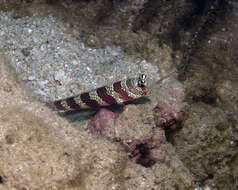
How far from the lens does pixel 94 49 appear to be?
628cm

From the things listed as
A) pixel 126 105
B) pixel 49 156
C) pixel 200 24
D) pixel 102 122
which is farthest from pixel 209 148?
pixel 200 24

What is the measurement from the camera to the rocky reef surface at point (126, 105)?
8.07 feet

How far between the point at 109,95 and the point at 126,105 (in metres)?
0.51

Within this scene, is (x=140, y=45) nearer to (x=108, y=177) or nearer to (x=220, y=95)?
(x=220, y=95)

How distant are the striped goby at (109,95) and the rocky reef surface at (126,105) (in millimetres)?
264

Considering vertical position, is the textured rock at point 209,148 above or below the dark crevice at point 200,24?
below

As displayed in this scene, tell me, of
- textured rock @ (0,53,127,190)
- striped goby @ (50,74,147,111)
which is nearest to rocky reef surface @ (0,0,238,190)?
textured rock @ (0,53,127,190)

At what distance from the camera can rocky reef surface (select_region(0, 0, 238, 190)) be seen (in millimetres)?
2461

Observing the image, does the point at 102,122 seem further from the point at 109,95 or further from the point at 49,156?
the point at 49,156

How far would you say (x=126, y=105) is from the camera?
3877mm

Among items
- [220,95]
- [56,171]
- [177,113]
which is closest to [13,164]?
[56,171]

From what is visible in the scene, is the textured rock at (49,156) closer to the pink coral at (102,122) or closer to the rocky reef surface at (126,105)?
the rocky reef surface at (126,105)

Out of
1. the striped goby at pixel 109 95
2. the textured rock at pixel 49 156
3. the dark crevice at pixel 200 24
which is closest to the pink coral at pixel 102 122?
the striped goby at pixel 109 95

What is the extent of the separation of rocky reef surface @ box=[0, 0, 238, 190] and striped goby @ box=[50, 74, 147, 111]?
0.26m
